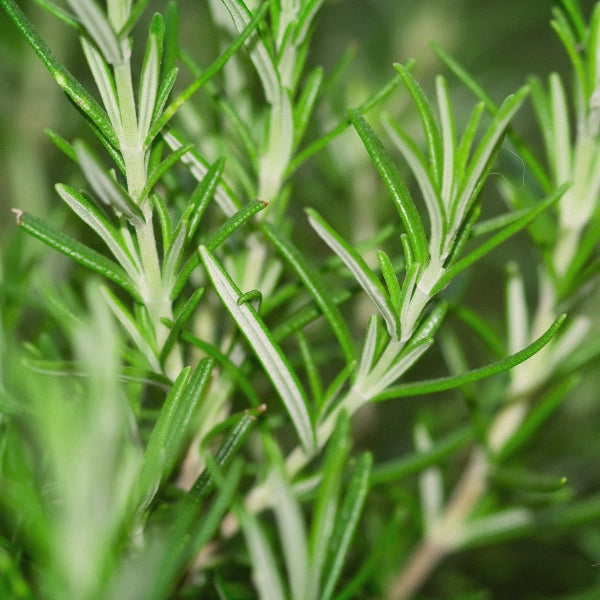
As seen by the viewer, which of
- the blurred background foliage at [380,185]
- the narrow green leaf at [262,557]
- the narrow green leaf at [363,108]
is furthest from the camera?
the blurred background foliage at [380,185]

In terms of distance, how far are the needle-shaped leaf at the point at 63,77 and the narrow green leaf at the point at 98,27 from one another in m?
0.02

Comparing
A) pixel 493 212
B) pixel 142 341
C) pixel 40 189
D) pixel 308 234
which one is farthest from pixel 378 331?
pixel 493 212

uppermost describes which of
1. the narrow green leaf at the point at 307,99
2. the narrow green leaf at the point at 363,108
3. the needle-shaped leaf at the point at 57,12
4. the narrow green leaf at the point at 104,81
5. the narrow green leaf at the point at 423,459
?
the needle-shaped leaf at the point at 57,12

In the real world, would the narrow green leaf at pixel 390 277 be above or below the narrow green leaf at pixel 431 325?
above

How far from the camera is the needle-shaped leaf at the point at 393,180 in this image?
0.32 metres

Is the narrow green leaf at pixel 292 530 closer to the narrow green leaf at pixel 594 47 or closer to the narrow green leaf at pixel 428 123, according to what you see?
the narrow green leaf at pixel 428 123

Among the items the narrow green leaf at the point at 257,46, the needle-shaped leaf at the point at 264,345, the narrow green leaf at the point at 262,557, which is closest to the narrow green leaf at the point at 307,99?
the narrow green leaf at the point at 257,46

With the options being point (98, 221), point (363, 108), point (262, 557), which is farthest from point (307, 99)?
point (262, 557)

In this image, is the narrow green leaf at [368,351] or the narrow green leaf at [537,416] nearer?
the narrow green leaf at [368,351]

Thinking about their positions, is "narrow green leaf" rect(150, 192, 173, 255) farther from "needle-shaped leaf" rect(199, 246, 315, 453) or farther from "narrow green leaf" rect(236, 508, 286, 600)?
Result: "narrow green leaf" rect(236, 508, 286, 600)

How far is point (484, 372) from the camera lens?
0.34 meters

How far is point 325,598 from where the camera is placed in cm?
33

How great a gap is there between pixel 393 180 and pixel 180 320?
4.8 inches

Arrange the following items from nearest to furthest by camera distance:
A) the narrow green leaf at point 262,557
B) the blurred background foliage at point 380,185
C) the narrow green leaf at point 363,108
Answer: the narrow green leaf at point 262,557
the narrow green leaf at point 363,108
the blurred background foliage at point 380,185
